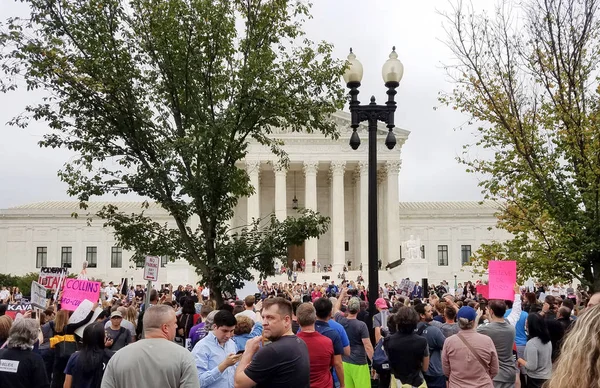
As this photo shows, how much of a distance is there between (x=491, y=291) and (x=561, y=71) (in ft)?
26.8

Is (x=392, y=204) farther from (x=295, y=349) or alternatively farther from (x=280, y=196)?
(x=295, y=349)

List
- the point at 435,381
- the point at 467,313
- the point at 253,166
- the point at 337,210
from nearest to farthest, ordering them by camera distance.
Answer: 1. the point at 467,313
2. the point at 435,381
3. the point at 253,166
4. the point at 337,210

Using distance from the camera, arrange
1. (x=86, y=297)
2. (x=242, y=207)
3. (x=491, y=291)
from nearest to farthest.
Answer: (x=86, y=297), (x=491, y=291), (x=242, y=207)

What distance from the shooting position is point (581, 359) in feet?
6.85

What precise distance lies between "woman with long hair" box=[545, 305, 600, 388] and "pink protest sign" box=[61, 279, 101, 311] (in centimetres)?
938

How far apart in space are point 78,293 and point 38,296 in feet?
7.56

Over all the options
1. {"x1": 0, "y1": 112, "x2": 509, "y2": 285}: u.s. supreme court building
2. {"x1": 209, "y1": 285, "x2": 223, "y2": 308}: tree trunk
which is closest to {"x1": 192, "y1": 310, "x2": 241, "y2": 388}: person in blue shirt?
{"x1": 209, "y1": 285, "x2": 223, "y2": 308}: tree trunk

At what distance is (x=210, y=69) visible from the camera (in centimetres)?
1201

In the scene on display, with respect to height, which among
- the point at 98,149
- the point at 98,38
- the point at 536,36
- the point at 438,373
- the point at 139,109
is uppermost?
the point at 536,36

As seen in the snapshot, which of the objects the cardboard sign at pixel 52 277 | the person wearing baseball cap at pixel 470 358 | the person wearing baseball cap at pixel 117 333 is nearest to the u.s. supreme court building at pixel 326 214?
the cardboard sign at pixel 52 277

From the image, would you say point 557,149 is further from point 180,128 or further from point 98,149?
point 98,149

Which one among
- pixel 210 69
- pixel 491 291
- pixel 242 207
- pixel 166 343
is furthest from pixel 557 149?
pixel 242 207

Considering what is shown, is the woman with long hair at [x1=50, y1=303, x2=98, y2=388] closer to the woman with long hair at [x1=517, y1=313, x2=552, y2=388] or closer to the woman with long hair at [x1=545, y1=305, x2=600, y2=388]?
the woman with long hair at [x1=517, y1=313, x2=552, y2=388]

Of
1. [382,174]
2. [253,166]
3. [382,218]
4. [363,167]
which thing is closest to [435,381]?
[253,166]
